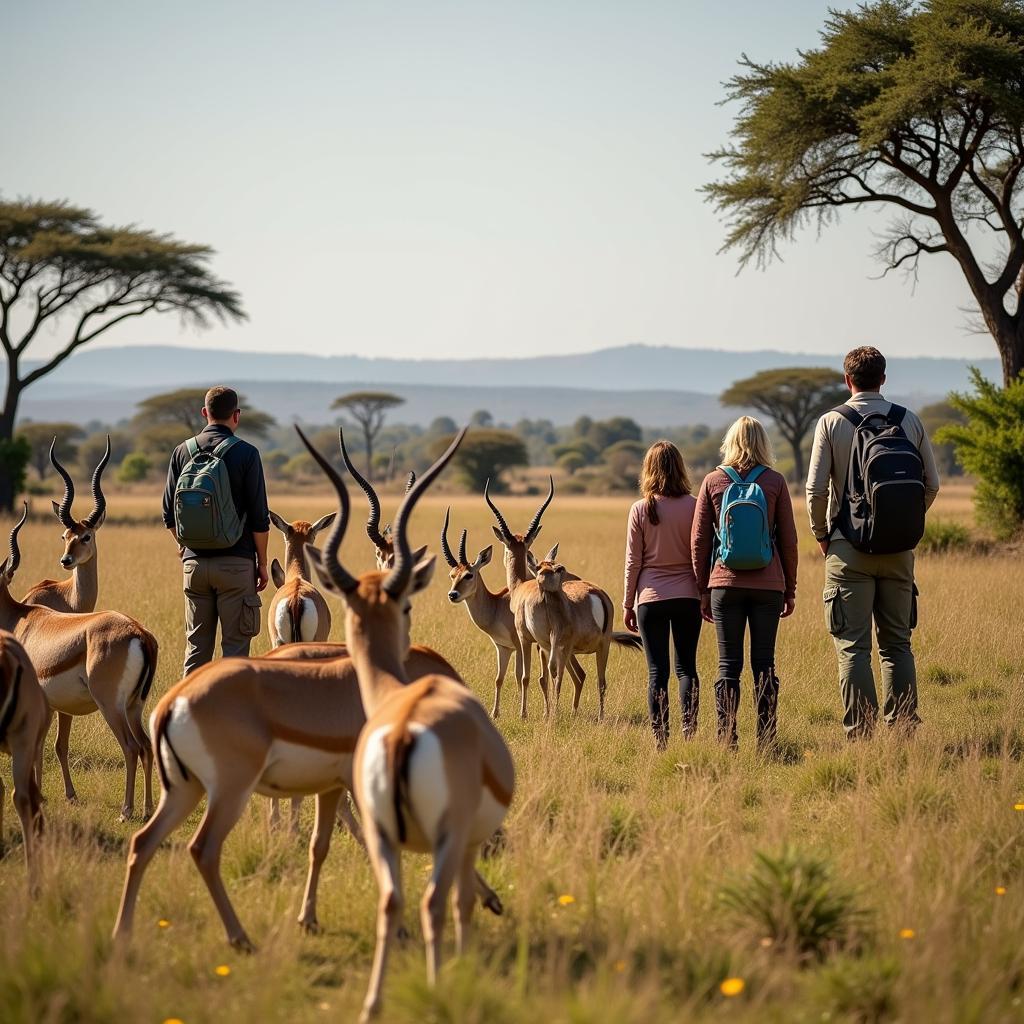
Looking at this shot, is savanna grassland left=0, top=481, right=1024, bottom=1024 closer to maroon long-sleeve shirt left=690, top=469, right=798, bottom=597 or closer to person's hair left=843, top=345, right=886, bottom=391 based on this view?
maroon long-sleeve shirt left=690, top=469, right=798, bottom=597

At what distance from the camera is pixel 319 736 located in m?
4.61

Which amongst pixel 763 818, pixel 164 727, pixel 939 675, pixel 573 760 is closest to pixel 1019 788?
pixel 763 818

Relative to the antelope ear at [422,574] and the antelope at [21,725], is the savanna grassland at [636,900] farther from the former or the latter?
the antelope ear at [422,574]

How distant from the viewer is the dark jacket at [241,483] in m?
7.43

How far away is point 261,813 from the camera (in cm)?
609

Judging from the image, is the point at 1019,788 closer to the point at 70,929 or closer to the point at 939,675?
the point at 939,675

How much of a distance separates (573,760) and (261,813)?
1.84 m

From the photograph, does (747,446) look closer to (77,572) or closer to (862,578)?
(862,578)

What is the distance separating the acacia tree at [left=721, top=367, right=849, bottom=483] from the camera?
56.0m

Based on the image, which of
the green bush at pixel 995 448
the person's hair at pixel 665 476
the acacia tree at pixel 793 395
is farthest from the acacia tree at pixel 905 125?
the acacia tree at pixel 793 395

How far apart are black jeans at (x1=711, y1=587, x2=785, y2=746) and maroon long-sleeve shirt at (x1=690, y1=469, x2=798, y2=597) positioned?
0.06 meters

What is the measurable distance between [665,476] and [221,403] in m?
2.81

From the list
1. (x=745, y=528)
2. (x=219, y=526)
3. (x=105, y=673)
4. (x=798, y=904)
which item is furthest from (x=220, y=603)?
(x=798, y=904)

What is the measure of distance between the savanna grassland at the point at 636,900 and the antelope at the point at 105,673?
34 cm
